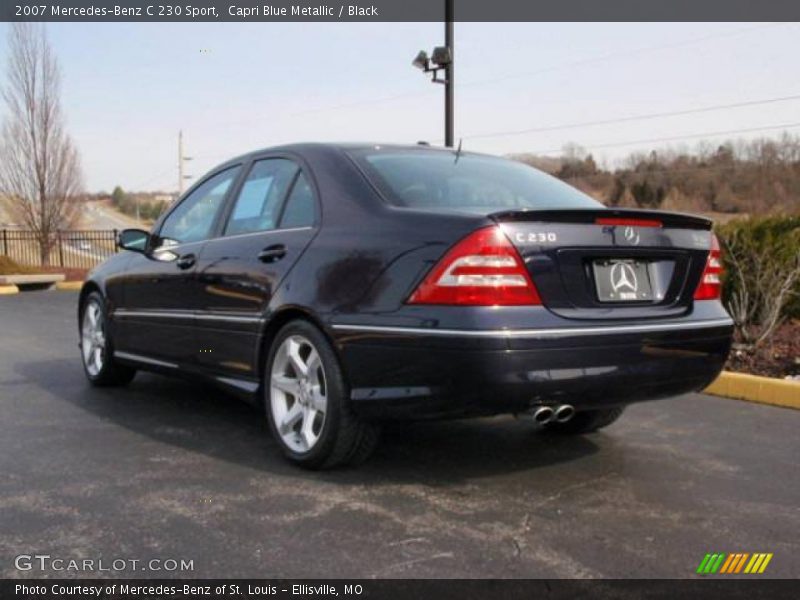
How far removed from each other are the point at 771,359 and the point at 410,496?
4121 mm

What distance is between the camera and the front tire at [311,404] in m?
3.29

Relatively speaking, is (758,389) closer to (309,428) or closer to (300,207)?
(309,428)

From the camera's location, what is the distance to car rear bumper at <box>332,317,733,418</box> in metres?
2.88

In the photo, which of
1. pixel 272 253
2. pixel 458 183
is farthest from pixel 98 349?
pixel 458 183

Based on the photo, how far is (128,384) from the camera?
5668mm

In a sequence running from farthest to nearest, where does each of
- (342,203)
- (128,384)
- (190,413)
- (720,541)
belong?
(128,384), (190,413), (342,203), (720,541)

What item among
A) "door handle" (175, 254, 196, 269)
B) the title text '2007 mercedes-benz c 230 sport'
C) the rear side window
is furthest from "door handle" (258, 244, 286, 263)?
"door handle" (175, 254, 196, 269)

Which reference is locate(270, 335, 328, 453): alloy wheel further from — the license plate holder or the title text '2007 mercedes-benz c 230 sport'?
the license plate holder

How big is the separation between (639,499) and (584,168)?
51.6m

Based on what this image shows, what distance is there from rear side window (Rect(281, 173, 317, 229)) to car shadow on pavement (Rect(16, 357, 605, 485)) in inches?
41.1

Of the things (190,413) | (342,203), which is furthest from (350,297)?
(190,413)

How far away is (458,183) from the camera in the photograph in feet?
12.1
